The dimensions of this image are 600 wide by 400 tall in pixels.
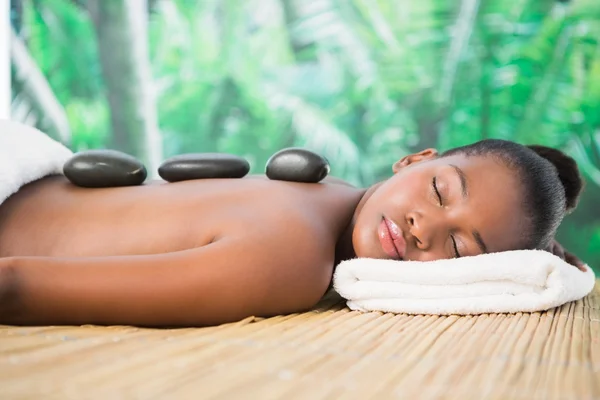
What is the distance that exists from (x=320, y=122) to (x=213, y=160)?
1.70 metres

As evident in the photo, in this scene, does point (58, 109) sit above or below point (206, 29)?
below

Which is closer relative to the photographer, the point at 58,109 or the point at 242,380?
the point at 242,380

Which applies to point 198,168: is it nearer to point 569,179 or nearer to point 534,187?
point 534,187

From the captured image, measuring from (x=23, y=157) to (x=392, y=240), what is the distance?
788mm

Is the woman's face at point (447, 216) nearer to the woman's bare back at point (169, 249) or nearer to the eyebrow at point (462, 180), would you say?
the eyebrow at point (462, 180)

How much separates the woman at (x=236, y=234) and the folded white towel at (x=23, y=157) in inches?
1.3

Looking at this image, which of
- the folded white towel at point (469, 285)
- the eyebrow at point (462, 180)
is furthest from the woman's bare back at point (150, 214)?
the eyebrow at point (462, 180)

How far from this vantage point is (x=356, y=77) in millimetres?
2938

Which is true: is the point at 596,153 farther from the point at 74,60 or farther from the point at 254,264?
the point at 74,60

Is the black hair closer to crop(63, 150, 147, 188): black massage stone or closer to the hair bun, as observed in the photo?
the hair bun

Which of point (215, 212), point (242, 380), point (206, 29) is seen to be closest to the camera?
point (242, 380)

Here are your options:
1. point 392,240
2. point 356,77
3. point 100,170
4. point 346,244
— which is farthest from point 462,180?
point 356,77

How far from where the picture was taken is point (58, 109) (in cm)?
335

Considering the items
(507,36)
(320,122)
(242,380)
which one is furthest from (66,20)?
(242,380)
